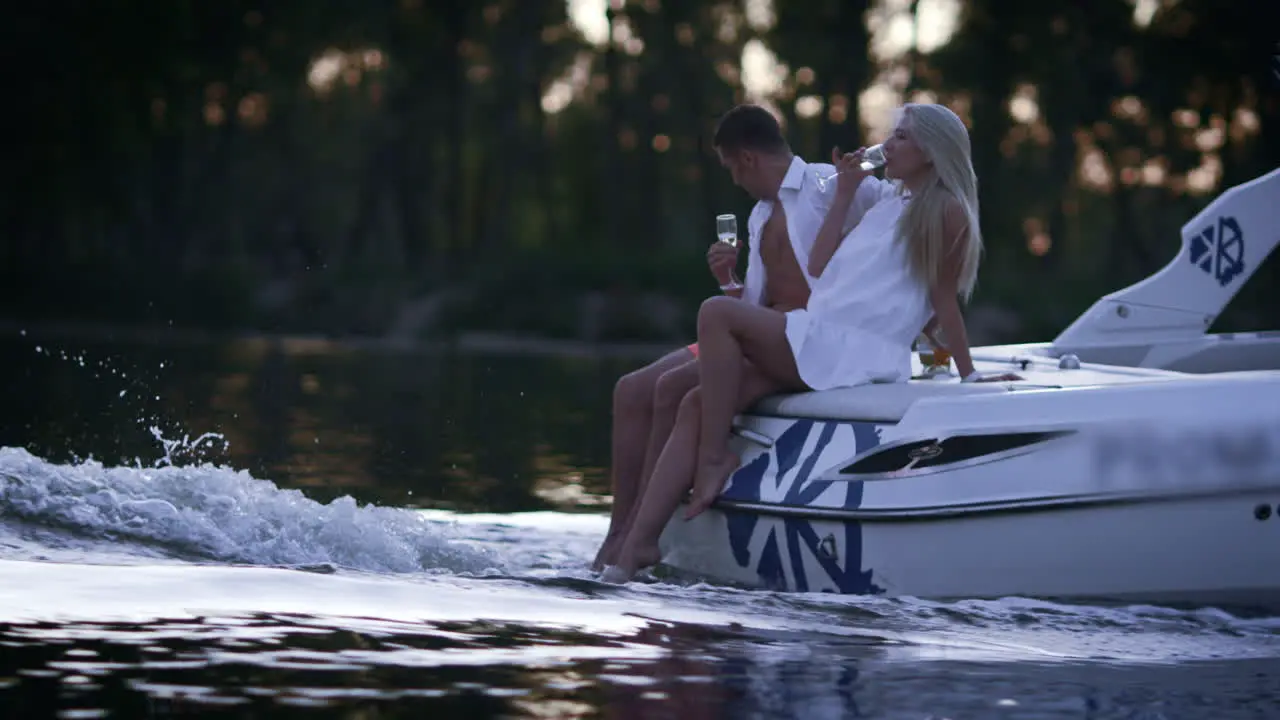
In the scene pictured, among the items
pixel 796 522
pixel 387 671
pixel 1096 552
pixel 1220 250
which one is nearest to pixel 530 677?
pixel 387 671

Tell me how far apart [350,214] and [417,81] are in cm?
2608

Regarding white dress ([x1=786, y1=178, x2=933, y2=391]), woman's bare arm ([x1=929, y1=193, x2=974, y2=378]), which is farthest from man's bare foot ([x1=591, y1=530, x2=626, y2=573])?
woman's bare arm ([x1=929, y1=193, x2=974, y2=378])

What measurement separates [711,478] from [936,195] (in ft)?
3.75

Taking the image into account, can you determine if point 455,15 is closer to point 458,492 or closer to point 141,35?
point 141,35

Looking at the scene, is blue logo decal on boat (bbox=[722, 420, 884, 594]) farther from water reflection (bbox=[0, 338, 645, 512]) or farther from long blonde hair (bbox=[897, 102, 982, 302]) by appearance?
water reflection (bbox=[0, 338, 645, 512])

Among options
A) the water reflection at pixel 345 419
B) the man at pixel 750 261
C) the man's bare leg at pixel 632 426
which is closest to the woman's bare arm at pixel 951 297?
the man at pixel 750 261

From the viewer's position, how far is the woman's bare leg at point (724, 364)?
21.8ft

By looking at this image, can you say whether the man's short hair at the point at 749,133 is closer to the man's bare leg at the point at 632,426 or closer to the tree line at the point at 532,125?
the man's bare leg at the point at 632,426

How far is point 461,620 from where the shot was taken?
5.67m

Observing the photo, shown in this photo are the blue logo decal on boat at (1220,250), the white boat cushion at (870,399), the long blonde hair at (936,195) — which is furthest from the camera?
the blue logo decal on boat at (1220,250)

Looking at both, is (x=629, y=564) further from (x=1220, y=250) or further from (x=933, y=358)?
(x=1220, y=250)

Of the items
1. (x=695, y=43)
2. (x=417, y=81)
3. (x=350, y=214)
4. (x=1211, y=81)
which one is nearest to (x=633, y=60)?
(x=695, y=43)

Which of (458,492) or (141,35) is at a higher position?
(141,35)

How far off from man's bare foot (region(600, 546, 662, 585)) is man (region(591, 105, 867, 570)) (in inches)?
12.2
